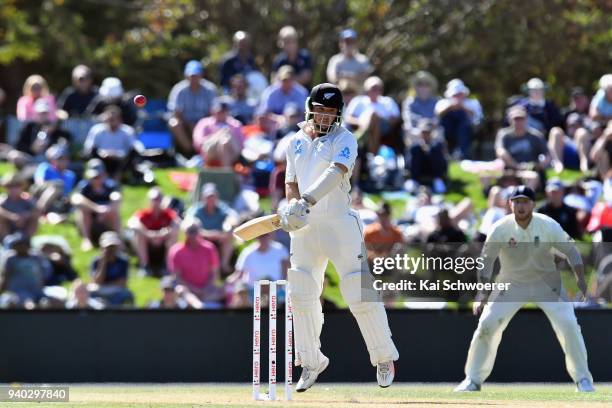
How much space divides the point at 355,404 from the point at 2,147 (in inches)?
531

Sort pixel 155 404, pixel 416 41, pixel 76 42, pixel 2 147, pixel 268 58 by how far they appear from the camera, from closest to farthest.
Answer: pixel 155 404, pixel 2 147, pixel 268 58, pixel 416 41, pixel 76 42

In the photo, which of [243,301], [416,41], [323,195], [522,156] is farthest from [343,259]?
[416,41]

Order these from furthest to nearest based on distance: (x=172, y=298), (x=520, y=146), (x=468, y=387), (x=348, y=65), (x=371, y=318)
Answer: (x=348, y=65), (x=520, y=146), (x=172, y=298), (x=468, y=387), (x=371, y=318)

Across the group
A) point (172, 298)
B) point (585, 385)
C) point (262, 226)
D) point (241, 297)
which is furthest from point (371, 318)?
point (172, 298)

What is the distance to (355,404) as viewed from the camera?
1110 centimetres

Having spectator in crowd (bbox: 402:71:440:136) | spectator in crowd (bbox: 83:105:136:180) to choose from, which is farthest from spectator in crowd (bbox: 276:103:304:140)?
spectator in crowd (bbox: 83:105:136:180)

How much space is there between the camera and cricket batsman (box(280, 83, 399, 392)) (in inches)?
447

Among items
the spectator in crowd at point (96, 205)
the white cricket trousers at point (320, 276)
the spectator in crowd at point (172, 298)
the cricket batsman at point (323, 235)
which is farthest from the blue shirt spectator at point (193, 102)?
the white cricket trousers at point (320, 276)

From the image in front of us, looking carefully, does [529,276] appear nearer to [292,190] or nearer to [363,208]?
[292,190]

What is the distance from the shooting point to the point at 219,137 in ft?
65.8

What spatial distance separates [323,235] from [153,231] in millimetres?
7530

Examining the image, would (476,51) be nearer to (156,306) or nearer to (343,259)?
(156,306)

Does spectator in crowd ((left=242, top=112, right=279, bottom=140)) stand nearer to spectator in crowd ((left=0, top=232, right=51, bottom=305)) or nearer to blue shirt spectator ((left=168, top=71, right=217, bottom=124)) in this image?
blue shirt spectator ((left=168, top=71, right=217, bottom=124))

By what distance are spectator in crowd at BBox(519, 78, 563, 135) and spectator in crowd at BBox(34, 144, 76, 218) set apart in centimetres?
642
